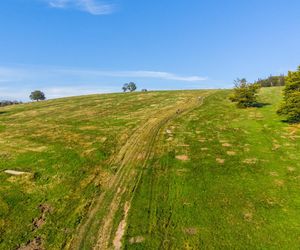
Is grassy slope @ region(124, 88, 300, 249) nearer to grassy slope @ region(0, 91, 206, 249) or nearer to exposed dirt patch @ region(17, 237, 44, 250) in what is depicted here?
grassy slope @ region(0, 91, 206, 249)

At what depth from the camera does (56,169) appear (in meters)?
32.6

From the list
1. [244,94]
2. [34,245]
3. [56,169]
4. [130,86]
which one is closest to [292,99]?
[244,94]

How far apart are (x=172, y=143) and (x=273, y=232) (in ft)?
66.8

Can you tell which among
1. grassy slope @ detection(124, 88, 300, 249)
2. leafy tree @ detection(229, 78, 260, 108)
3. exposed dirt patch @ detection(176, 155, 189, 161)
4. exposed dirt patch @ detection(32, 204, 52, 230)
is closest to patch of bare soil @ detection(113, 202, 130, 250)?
grassy slope @ detection(124, 88, 300, 249)

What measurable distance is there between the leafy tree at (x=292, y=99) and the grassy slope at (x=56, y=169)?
78.4 ft

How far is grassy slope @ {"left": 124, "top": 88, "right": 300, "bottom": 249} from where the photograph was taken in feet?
67.9

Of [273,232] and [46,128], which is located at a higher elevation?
[46,128]

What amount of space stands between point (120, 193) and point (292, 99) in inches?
1245

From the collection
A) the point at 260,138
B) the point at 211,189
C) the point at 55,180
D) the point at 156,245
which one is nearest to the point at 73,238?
the point at 156,245

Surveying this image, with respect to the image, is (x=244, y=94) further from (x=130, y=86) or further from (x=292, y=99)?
(x=130, y=86)

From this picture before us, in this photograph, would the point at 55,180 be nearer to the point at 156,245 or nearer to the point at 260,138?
the point at 156,245

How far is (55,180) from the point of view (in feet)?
98.4

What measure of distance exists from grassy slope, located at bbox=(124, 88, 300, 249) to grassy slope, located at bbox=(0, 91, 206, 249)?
5021 millimetres

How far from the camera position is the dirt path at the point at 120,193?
2105cm
